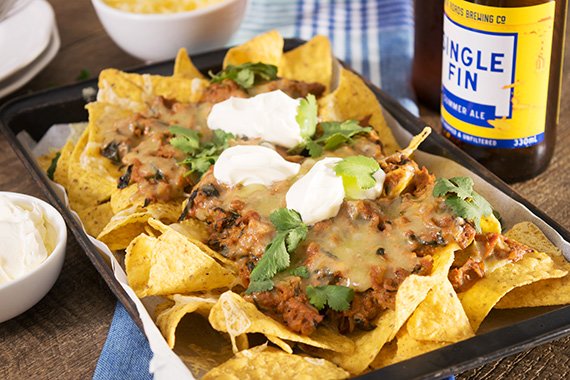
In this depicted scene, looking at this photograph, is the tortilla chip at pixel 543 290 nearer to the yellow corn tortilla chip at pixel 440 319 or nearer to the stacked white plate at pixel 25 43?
the yellow corn tortilla chip at pixel 440 319

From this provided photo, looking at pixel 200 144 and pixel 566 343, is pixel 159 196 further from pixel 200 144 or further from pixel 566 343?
pixel 566 343

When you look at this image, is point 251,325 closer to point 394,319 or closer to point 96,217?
point 394,319

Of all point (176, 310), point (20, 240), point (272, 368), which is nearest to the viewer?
point (272, 368)

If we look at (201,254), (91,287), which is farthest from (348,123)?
(91,287)

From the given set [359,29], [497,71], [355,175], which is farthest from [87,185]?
[359,29]

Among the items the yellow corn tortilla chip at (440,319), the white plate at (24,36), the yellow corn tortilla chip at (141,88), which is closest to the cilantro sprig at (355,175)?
the yellow corn tortilla chip at (440,319)
